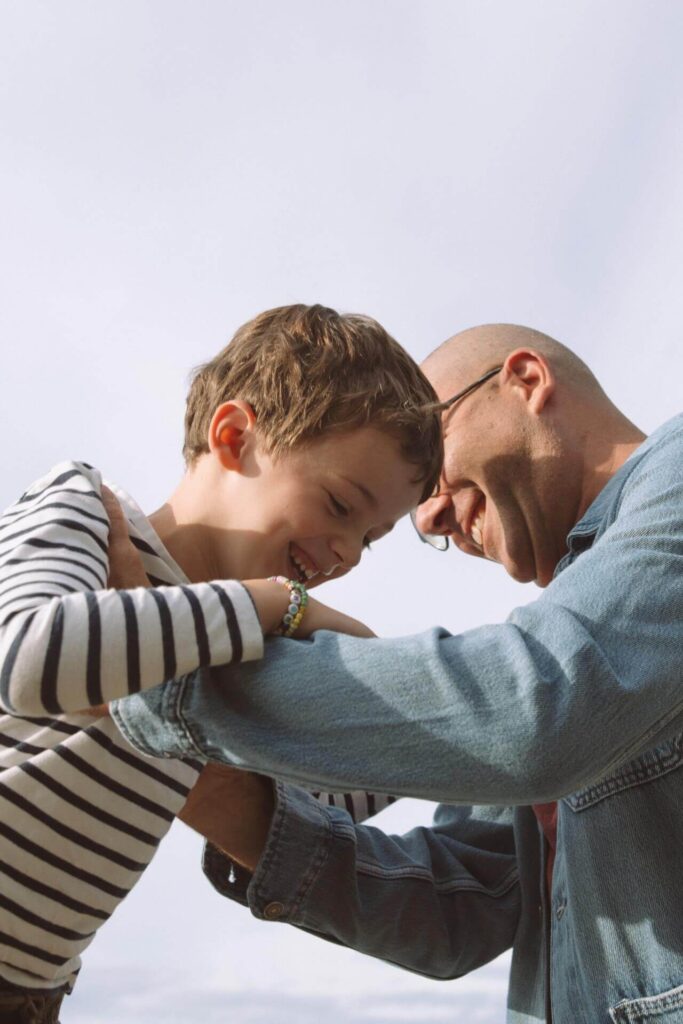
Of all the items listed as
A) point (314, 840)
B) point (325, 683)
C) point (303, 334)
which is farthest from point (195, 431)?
point (325, 683)

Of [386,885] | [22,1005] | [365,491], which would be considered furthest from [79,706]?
[386,885]

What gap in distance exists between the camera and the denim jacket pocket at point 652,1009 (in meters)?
2.30

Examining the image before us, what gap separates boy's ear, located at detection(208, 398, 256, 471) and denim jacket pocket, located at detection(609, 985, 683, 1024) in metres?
1.45

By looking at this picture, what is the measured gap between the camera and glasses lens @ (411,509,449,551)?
13.6 feet

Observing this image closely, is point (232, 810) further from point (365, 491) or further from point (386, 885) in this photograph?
point (365, 491)

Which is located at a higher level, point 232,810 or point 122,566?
point 122,566

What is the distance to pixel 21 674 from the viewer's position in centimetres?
169

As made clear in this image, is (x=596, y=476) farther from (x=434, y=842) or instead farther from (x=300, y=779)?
(x=300, y=779)

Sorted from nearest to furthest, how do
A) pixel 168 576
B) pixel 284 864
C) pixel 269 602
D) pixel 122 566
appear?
pixel 269 602 → pixel 122 566 → pixel 168 576 → pixel 284 864

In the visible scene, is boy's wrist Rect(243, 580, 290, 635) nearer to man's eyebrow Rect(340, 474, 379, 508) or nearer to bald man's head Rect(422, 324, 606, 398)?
man's eyebrow Rect(340, 474, 379, 508)

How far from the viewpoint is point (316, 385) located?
2.79 m

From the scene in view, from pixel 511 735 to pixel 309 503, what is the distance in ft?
3.27

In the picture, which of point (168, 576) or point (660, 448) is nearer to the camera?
point (168, 576)

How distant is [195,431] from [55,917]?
1233 mm
